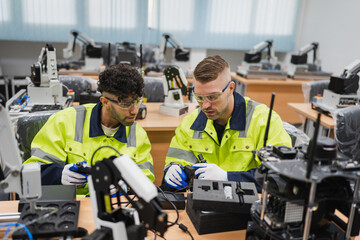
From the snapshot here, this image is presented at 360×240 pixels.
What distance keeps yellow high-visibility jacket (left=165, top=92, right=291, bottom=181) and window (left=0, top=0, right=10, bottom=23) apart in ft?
15.2

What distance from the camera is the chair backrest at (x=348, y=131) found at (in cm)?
224

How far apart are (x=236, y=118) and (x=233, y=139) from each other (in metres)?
0.12

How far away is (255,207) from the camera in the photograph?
1.19 m

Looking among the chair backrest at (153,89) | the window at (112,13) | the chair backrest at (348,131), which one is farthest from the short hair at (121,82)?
the window at (112,13)

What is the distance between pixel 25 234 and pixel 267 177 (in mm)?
836

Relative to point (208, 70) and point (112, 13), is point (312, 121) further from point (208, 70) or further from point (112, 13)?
point (112, 13)

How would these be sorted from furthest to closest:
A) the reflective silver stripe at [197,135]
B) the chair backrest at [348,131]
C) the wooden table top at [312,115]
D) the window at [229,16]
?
the window at [229,16] → the wooden table top at [312,115] → the chair backrest at [348,131] → the reflective silver stripe at [197,135]

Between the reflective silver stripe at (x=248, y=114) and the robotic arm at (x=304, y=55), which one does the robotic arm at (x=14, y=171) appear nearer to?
the reflective silver stripe at (x=248, y=114)

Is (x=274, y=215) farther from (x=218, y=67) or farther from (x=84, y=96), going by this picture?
(x=84, y=96)

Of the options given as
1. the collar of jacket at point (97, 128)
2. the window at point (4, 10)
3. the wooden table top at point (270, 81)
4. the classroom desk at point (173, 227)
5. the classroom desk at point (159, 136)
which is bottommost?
the classroom desk at point (159, 136)

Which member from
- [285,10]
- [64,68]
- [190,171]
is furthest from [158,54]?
[190,171]

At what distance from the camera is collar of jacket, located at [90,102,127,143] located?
176 cm

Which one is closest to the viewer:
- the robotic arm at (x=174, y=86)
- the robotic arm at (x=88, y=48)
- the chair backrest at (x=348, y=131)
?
the chair backrest at (x=348, y=131)

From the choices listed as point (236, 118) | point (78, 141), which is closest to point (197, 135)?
point (236, 118)
